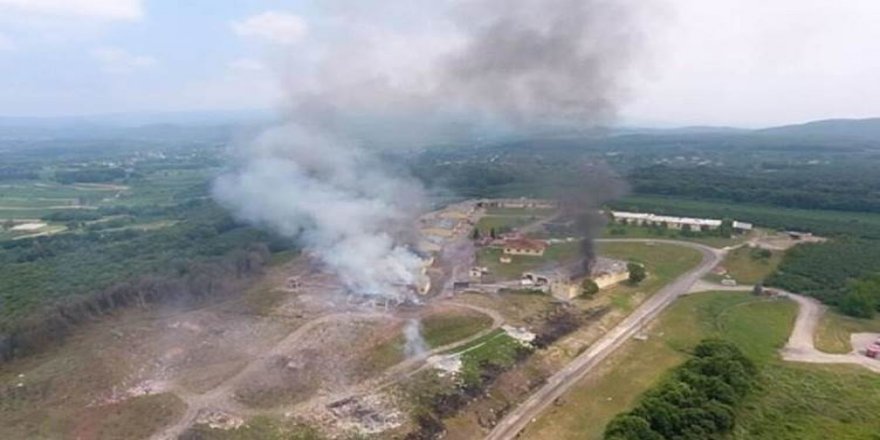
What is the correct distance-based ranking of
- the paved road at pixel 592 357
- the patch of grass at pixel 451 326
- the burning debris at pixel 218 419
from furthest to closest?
the patch of grass at pixel 451 326
the paved road at pixel 592 357
the burning debris at pixel 218 419

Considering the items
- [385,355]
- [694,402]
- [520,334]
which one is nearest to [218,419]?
[385,355]

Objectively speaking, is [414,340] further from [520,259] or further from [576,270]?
[520,259]

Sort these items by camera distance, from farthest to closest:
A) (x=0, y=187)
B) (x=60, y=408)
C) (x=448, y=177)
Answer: (x=0, y=187) < (x=448, y=177) < (x=60, y=408)

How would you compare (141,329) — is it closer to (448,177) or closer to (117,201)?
(448,177)

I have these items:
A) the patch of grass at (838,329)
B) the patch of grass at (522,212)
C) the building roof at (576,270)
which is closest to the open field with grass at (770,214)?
the patch of grass at (522,212)

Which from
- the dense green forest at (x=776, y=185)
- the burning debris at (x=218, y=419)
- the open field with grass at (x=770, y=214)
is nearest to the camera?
the burning debris at (x=218, y=419)

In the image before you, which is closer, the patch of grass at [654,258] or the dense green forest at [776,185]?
the patch of grass at [654,258]

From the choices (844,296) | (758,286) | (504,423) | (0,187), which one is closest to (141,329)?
(504,423)

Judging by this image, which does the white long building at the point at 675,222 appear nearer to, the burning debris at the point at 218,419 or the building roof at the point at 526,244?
the building roof at the point at 526,244
